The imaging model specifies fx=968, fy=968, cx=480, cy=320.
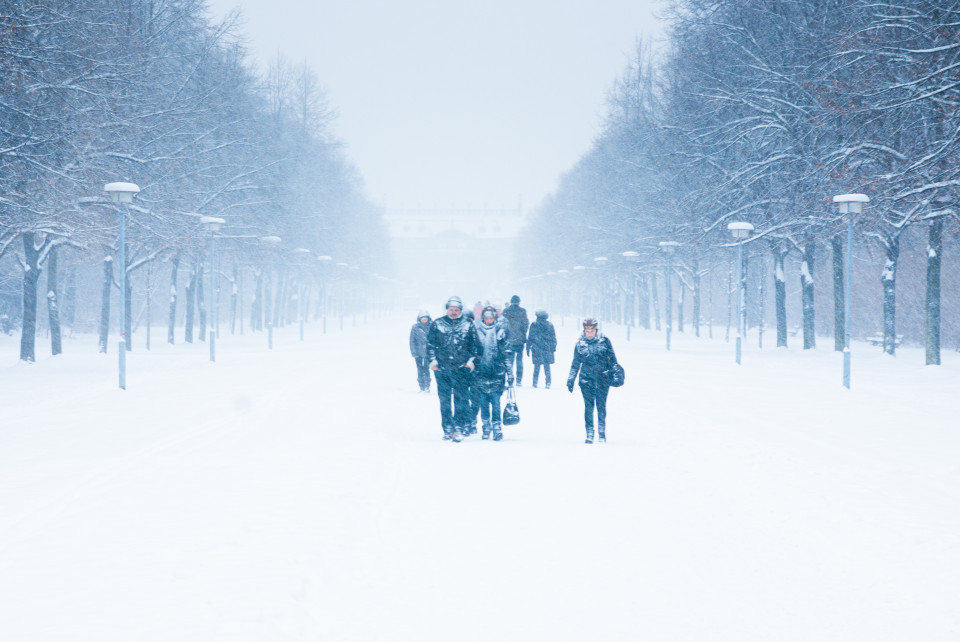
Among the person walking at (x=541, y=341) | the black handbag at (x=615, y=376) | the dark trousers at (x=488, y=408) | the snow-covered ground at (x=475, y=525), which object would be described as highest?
the person walking at (x=541, y=341)

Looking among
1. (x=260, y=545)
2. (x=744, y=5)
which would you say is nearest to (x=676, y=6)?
(x=744, y=5)

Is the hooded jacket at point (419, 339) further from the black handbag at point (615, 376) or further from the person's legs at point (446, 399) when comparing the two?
the black handbag at point (615, 376)

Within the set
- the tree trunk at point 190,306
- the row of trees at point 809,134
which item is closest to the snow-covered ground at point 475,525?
the row of trees at point 809,134

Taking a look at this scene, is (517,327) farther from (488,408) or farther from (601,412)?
(601,412)

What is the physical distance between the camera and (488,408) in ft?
43.4

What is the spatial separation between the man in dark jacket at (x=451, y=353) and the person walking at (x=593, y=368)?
4.54ft

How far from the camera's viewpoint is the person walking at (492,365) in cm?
1284

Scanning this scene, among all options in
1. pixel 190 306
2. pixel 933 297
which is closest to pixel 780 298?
pixel 933 297

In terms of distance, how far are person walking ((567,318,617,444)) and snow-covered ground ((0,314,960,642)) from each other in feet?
1.38

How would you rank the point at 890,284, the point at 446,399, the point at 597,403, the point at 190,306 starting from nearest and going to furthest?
the point at 597,403 < the point at 446,399 < the point at 890,284 < the point at 190,306

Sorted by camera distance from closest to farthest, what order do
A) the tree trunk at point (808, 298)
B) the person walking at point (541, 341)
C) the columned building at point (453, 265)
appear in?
the person walking at point (541, 341) < the tree trunk at point (808, 298) < the columned building at point (453, 265)

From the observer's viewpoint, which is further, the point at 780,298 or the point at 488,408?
the point at 780,298

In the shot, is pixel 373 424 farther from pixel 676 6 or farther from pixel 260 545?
pixel 676 6

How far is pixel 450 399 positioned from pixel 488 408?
0.70 metres
